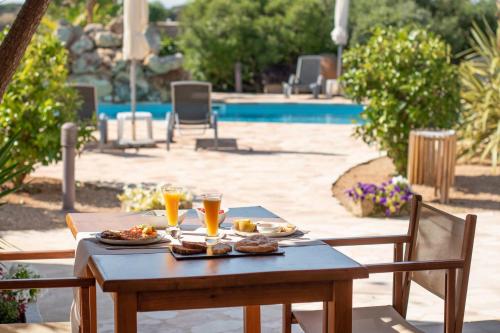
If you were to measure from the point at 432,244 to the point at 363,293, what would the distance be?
5.65ft

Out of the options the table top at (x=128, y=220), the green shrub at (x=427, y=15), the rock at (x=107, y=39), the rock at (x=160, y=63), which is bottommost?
the table top at (x=128, y=220)

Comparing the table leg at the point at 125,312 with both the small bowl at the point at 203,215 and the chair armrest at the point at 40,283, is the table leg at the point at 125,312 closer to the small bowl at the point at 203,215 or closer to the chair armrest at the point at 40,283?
the chair armrest at the point at 40,283

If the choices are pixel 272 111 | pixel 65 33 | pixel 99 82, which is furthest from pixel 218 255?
pixel 65 33

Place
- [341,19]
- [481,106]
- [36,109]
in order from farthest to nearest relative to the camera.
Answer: [341,19] < [481,106] < [36,109]

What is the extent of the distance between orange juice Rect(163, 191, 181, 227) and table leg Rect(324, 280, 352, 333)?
846 mm

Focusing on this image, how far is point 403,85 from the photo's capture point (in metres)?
8.94

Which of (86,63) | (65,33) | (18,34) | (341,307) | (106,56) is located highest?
(65,33)

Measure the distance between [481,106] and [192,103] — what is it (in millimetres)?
4241

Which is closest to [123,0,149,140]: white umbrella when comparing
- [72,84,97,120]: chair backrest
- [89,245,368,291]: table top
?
[72,84,97,120]: chair backrest

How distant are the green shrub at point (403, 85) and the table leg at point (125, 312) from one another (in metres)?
6.43

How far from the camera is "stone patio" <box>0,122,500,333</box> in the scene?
4855mm

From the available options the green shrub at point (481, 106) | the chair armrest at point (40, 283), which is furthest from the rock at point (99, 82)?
the chair armrest at point (40, 283)

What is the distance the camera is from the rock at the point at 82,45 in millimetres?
22281

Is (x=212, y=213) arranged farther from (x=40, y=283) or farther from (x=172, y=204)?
(x=40, y=283)
